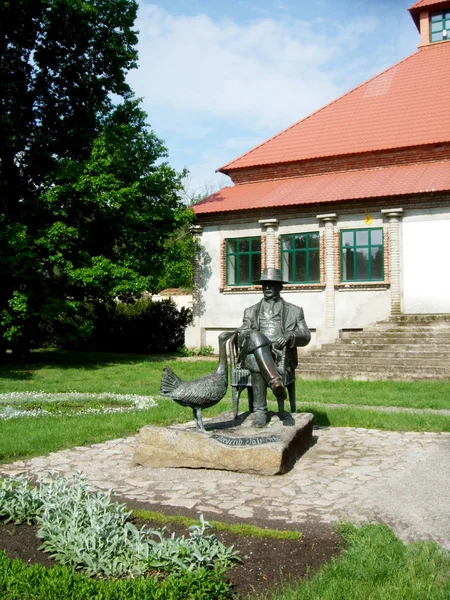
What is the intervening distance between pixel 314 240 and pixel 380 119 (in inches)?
247

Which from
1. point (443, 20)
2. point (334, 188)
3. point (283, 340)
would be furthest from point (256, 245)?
point (283, 340)

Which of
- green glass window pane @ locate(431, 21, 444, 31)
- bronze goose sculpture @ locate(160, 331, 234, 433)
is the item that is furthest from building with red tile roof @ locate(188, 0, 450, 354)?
bronze goose sculpture @ locate(160, 331, 234, 433)

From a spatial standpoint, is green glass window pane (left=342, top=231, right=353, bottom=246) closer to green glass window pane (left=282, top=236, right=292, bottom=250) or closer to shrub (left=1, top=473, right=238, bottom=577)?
green glass window pane (left=282, top=236, right=292, bottom=250)

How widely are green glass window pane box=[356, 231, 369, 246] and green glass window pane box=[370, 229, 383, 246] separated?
0.17 m

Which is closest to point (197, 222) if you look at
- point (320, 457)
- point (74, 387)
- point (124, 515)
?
point (74, 387)

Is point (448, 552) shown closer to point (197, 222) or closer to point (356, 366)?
point (356, 366)

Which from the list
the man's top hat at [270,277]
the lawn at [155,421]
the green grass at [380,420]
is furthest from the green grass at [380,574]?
the green grass at [380,420]

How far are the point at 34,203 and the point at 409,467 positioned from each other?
16.1 meters

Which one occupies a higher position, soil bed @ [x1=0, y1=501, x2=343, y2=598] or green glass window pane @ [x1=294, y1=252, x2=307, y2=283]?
green glass window pane @ [x1=294, y1=252, x2=307, y2=283]

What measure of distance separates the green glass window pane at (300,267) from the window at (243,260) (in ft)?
4.66

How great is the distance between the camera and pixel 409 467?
7047 mm

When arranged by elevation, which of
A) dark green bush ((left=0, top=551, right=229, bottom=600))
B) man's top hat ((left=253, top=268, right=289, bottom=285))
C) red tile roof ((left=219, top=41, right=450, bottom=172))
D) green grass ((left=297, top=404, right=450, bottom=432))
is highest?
red tile roof ((left=219, top=41, right=450, bottom=172))

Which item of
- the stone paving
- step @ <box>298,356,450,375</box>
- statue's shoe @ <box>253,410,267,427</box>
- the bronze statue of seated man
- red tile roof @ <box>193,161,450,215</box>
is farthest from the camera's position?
red tile roof @ <box>193,161,450,215</box>

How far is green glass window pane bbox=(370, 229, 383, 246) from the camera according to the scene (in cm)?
2094
